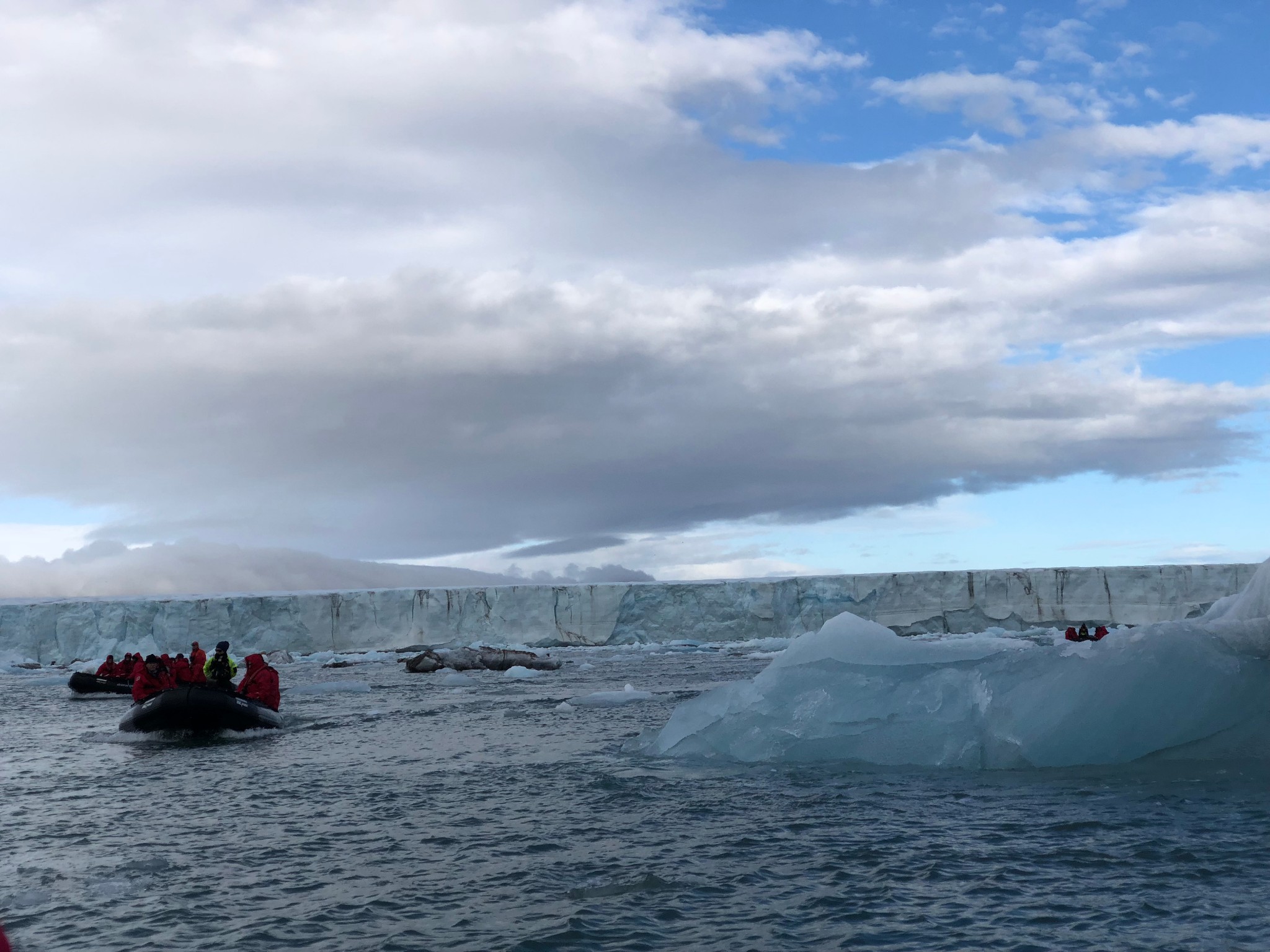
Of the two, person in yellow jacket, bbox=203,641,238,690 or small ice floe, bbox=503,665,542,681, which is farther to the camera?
small ice floe, bbox=503,665,542,681

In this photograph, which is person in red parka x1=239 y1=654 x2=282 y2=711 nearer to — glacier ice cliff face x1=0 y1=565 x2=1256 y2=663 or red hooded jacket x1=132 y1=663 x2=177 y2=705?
red hooded jacket x1=132 y1=663 x2=177 y2=705

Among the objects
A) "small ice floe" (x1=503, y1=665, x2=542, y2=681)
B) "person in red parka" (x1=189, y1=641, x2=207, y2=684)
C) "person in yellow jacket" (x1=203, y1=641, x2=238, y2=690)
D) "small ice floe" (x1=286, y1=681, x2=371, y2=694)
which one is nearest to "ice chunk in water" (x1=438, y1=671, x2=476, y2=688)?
"small ice floe" (x1=503, y1=665, x2=542, y2=681)


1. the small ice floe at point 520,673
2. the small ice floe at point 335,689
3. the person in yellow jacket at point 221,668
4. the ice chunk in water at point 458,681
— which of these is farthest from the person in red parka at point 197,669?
the small ice floe at point 520,673

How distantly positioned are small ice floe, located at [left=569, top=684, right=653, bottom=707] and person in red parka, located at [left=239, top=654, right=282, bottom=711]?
184 inches

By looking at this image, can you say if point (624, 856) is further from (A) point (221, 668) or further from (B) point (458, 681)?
(B) point (458, 681)

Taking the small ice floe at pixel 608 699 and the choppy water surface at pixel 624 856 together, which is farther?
the small ice floe at pixel 608 699

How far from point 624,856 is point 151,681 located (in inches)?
558

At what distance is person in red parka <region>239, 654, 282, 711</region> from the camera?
16016 mm

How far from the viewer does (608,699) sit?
17344 millimetres

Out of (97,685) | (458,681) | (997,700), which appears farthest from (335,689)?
(997,700)

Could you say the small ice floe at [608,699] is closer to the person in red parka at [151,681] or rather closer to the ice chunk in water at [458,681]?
the person in red parka at [151,681]

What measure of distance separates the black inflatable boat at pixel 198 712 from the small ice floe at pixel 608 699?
5.01 metres

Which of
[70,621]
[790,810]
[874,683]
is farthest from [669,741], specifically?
[70,621]

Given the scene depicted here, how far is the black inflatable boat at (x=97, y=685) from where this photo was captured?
25000mm
